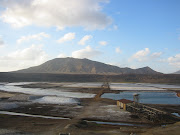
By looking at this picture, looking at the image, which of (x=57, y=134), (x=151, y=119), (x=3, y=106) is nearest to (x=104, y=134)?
(x=57, y=134)

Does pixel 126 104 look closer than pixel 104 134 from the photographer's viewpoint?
No

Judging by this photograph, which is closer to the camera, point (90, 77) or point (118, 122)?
point (118, 122)

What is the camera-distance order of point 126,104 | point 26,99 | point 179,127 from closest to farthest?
point 179,127, point 126,104, point 26,99

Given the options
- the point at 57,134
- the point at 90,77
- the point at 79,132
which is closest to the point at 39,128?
the point at 57,134

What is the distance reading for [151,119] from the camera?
91.3 ft

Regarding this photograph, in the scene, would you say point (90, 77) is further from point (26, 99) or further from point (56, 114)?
point (56, 114)

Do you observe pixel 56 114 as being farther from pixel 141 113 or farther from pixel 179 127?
pixel 179 127

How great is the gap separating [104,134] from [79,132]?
9.04 feet

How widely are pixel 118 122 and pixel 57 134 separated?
35.7ft

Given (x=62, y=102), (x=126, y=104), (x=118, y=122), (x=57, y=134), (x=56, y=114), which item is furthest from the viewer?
(x=62, y=102)

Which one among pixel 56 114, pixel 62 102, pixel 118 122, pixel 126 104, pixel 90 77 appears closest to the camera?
pixel 118 122

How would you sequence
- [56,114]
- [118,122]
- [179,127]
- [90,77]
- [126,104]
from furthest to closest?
[90,77] < [126,104] < [56,114] < [118,122] < [179,127]

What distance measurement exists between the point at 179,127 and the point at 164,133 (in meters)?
3.39

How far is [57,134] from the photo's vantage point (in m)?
18.8
